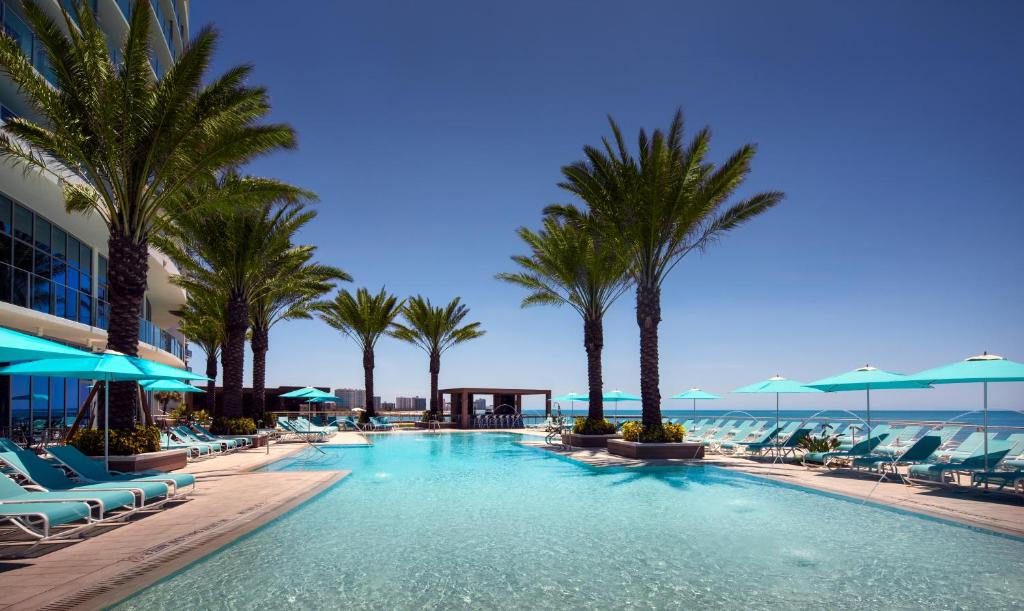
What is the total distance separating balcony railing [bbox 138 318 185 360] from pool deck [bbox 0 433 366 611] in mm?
13176

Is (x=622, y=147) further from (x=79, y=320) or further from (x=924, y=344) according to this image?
(x=924, y=344)

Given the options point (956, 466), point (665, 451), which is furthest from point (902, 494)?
point (665, 451)

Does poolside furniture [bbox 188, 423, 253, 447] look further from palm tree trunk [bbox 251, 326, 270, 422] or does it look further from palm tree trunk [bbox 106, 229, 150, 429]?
palm tree trunk [bbox 106, 229, 150, 429]

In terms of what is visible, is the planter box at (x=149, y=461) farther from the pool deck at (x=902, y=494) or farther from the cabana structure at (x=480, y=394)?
the cabana structure at (x=480, y=394)

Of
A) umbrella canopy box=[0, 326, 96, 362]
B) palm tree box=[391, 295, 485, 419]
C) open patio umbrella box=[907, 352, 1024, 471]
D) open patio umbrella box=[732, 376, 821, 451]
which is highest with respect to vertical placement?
palm tree box=[391, 295, 485, 419]

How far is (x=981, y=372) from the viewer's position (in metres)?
9.23

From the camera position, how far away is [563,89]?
65.8 ft

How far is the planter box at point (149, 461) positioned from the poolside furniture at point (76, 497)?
12.5 ft

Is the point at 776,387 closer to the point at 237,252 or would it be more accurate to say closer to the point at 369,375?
the point at 237,252

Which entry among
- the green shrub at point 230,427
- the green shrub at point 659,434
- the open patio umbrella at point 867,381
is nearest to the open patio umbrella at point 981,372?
the open patio umbrella at point 867,381

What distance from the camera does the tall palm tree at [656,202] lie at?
14867 millimetres

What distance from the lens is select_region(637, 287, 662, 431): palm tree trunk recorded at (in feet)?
51.6

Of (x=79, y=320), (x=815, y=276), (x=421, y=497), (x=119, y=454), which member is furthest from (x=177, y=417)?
(x=815, y=276)

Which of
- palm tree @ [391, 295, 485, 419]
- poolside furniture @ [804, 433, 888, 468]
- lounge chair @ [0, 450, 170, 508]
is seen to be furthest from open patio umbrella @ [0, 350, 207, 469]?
palm tree @ [391, 295, 485, 419]
